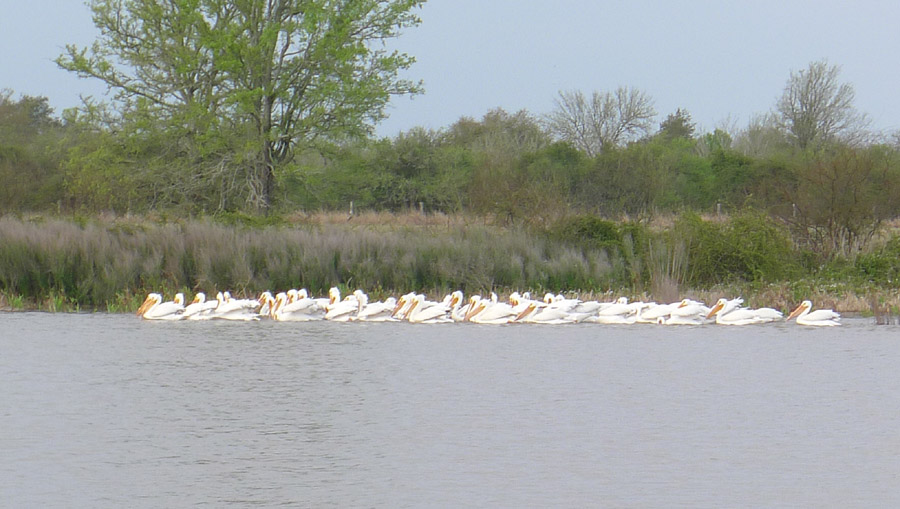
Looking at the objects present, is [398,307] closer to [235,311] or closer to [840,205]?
[235,311]

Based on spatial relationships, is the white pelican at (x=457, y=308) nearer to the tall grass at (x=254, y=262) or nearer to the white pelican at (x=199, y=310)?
the tall grass at (x=254, y=262)

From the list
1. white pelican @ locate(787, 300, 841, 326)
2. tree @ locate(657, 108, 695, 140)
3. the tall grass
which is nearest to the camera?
white pelican @ locate(787, 300, 841, 326)

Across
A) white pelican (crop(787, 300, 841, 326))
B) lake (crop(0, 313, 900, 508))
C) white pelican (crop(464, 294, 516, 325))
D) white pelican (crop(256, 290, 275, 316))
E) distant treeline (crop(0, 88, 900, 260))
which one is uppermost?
distant treeline (crop(0, 88, 900, 260))

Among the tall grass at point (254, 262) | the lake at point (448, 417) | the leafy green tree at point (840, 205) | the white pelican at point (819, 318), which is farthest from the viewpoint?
the leafy green tree at point (840, 205)

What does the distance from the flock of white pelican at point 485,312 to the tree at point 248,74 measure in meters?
18.0

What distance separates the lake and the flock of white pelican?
0.76 metres

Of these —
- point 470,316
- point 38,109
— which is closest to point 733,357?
point 470,316

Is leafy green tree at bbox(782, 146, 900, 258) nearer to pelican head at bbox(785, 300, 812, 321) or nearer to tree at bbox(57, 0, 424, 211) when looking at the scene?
pelican head at bbox(785, 300, 812, 321)

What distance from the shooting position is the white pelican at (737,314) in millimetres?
18688

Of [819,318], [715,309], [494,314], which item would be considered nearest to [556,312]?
[494,314]

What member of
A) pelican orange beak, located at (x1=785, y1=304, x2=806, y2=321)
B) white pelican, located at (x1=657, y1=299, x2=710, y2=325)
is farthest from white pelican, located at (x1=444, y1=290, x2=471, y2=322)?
pelican orange beak, located at (x1=785, y1=304, x2=806, y2=321)

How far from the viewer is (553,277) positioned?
73.0ft

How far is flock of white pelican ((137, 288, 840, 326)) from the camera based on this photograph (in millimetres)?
18672

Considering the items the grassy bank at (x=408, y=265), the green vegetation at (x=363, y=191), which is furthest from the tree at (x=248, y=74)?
the grassy bank at (x=408, y=265)
